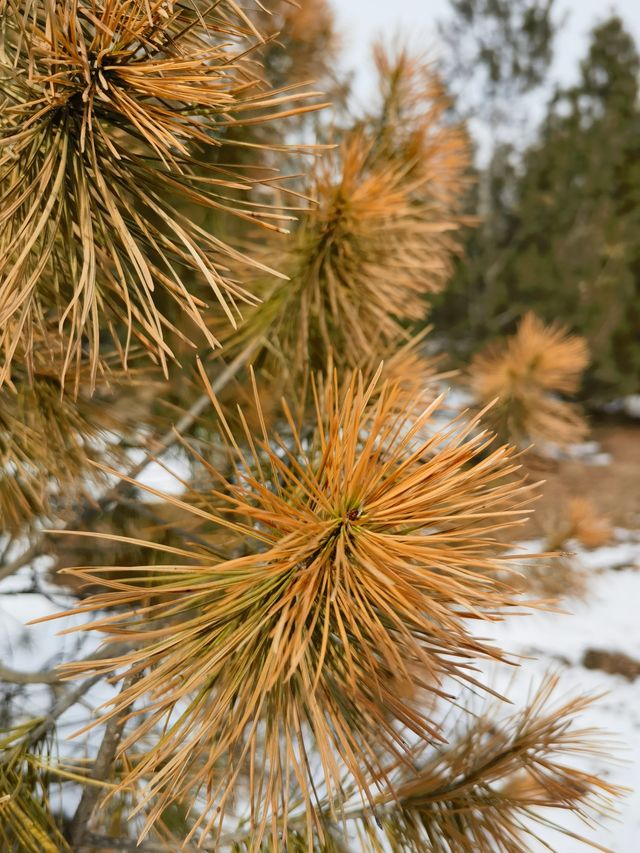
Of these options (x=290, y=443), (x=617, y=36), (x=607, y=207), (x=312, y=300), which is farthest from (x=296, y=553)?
(x=617, y=36)

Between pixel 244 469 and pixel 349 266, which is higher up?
pixel 349 266

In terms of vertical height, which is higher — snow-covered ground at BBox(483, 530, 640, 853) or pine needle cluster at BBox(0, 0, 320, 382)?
pine needle cluster at BBox(0, 0, 320, 382)

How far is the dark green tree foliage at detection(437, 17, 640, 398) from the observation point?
6797 mm

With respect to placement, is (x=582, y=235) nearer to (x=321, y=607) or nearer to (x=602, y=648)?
(x=602, y=648)

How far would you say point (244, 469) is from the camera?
0.74 m

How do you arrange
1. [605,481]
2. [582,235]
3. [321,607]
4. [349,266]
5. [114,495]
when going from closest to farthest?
1. [321,607]
2. [114,495]
3. [349,266]
4. [605,481]
5. [582,235]

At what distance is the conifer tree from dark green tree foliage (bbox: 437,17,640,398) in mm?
5479

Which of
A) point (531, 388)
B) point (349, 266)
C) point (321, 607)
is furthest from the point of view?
point (531, 388)

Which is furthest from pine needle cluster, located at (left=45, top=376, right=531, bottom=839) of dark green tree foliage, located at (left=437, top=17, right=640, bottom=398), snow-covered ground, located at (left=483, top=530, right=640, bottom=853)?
dark green tree foliage, located at (left=437, top=17, right=640, bottom=398)

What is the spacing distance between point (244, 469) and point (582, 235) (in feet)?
22.8

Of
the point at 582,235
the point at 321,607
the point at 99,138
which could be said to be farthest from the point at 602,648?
the point at 582,235

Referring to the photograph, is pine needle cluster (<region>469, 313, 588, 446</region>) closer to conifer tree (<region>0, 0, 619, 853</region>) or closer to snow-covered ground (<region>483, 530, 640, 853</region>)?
conifer tree (<region>0, 0, 619, 853</region>)

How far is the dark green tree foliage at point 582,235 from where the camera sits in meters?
6.80

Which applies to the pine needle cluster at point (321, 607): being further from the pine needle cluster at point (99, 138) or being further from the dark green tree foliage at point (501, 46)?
the dark green tree foliage at point (501, 46)
